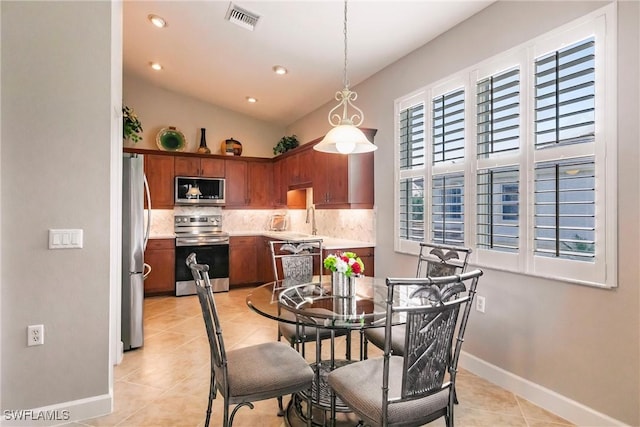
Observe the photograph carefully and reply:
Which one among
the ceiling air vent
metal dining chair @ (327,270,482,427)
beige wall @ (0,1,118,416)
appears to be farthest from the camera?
the ceiling air vent

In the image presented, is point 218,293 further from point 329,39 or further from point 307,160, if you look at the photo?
point 329,39

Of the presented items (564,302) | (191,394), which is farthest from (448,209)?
(191,394)

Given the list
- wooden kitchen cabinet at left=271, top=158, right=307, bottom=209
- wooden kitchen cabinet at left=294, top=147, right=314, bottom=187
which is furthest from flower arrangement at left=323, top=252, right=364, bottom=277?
wooden kitchen cabinet at left=271, top=158, right=307, bottom=209

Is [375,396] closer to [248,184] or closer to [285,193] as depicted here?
[285,193]

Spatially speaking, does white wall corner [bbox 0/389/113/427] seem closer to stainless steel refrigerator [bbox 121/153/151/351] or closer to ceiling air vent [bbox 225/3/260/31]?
stainless steel refrigerator [bbox 121/153/151/351]

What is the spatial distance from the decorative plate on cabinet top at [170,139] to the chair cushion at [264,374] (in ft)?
15.7

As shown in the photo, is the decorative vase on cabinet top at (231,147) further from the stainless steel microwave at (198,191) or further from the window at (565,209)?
the window at (565,209)

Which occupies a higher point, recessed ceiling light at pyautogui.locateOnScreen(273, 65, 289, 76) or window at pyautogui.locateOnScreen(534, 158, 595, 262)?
recessed ceiling light at pyautogui.locateOnScreen(273, 65, 289, 76)

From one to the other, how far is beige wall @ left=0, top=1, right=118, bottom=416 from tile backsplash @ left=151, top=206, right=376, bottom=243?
287 centimetres

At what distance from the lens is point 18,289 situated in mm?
2049

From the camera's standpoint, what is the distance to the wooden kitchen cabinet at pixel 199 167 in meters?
5.71

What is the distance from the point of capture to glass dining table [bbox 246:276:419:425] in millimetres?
1811

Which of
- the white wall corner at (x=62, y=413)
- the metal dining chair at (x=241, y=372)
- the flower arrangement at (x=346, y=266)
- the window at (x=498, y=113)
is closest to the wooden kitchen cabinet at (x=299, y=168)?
the window at (x=498, y=113)

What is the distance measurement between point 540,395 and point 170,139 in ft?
19.3
